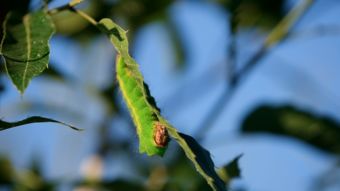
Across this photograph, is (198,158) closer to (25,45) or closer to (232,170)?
(25,45)

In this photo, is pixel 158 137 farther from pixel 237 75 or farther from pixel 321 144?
pixel 321 144

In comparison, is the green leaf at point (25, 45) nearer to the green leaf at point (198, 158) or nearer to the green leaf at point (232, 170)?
the green leaf at point (198, 158)

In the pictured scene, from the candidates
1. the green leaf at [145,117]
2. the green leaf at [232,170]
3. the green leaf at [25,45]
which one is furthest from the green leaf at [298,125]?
the green leaf at [25,45]

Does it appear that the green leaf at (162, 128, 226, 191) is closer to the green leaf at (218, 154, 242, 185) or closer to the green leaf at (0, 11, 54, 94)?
the green leaf at (0, 11, 54, 94)

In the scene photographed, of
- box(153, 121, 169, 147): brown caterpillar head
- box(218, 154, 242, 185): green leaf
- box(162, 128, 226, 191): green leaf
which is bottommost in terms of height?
box(218, 154, 242, 185): green leaf

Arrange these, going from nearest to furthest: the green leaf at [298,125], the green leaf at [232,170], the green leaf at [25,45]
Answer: the green leaf at [25,45] → the green leaf at [232,170] → the green leaf at [298,125]

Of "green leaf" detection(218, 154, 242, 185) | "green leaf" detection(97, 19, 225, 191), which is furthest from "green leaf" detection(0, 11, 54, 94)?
"green leaf" detection(218, 154, 242, 185)
